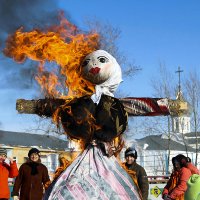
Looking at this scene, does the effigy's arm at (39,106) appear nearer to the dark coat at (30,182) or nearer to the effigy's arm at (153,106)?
the effigy's arm at (153,106)

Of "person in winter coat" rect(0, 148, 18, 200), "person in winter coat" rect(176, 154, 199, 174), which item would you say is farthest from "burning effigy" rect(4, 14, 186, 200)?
"person in winter coat" rect(0, 148, 18, 200)

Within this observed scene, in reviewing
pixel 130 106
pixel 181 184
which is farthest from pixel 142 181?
pixel 130 106

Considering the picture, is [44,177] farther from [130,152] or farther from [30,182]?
[130,152]

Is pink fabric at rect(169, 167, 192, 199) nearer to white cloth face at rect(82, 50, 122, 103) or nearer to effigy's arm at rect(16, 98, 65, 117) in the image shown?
white cloth face at rect(82, 50, 122, 103)

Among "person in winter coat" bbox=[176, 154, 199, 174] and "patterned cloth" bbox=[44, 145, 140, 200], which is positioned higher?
"person in winter coat" bbox=[176, 154, 199, 174]

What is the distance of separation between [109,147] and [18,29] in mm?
1926

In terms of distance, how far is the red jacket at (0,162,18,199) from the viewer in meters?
10.6

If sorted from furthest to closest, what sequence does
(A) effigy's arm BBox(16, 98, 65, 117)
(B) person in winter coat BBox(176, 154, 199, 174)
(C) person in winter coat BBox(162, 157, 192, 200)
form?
(B) person in winter coat BBox(176, 154, 199, 174), (C) person in winter coat BBox(162, 157, 192, 200), (A) effigy's arm BBox(16, 98, 65, 117)

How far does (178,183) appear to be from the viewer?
940 cm

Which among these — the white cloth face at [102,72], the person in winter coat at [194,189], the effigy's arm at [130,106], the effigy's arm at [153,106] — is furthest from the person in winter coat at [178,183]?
the white cloth face at [102,72]

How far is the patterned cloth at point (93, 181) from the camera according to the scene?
6059mm

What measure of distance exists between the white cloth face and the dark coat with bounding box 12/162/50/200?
3589 millimetres

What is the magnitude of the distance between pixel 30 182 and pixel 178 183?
2.45m

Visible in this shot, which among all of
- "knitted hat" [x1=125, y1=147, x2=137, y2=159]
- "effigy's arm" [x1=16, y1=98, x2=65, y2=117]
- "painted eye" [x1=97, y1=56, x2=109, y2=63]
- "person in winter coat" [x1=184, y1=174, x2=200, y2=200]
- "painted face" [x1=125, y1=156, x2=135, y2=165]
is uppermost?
"painted eye" [x1=97, y1=56, x2=109, y2=63]
